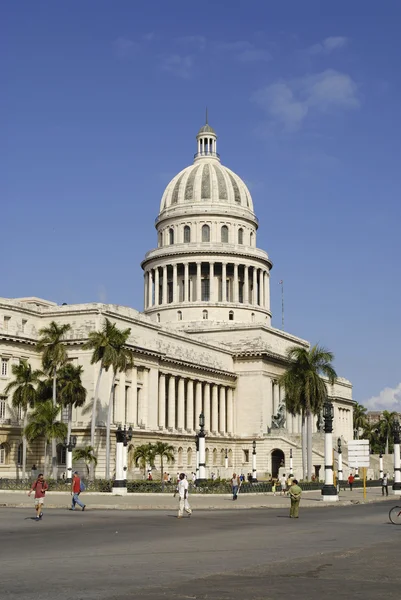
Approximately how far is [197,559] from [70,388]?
53.9 m

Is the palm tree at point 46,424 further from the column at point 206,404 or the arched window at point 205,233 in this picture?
the arched window at point 205,233

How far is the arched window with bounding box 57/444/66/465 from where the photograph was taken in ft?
262

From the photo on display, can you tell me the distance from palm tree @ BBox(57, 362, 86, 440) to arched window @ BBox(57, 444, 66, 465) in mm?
5072

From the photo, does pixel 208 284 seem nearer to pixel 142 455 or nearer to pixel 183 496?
pixel 142 455

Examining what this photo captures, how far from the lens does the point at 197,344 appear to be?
105500mm

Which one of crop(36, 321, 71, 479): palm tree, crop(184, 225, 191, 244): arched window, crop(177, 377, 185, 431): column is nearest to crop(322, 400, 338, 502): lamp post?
crop(36, 321, 71, 479): palm tree

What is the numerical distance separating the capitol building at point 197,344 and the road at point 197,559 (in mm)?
45869

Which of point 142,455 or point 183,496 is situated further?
point 142,455

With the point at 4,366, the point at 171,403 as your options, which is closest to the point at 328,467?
the point at 4,366

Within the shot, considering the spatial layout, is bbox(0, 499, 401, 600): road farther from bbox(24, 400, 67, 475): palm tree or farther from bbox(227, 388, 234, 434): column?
bbox(227, 388, 234, 434): column

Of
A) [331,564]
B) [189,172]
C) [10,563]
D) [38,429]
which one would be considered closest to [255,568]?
[331,564]

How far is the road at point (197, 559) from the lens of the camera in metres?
15.8

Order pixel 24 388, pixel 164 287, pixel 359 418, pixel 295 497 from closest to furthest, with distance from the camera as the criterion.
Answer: pixel 295 497 < pixel 24 388 < pixel 164 287 < pixel 359 418

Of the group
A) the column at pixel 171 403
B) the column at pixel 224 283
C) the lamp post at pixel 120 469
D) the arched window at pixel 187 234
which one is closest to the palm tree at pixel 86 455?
the lamp post at pixel 120 469
